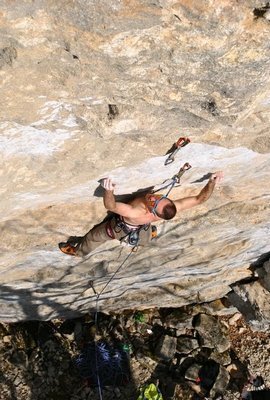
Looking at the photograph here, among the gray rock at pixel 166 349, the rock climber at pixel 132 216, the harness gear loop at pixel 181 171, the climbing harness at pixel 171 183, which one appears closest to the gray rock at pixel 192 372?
the gray rock at pixel 166 349

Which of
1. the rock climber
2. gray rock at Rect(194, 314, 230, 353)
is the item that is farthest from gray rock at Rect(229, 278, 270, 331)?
the rock climber

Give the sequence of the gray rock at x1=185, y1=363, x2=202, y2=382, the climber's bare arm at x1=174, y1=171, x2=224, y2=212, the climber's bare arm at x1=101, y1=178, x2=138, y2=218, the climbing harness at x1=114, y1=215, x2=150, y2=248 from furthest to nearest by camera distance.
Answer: the gray rock at x1=185, y1=363, x2=202, y2=382 → the climbing harness at x1=114, y1=215, x2=150, y2=248 → the climber's bare arm at x1=174, y1=171, x2=224, y2=212 → the climber's bare arm at x1=101, y1=178, x2=138, y2=218

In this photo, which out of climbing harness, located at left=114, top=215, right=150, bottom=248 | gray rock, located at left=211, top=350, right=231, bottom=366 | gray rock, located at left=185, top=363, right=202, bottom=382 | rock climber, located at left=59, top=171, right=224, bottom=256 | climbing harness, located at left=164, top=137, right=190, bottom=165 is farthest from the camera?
gray rock, located at left=211, top=350, right=231, bottom=366

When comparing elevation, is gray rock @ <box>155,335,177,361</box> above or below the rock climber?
below

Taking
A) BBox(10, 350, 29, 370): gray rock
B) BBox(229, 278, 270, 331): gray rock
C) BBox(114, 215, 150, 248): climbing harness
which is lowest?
BBox(10, 350, 29, 370): gray rock

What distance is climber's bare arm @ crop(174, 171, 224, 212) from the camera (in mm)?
4023

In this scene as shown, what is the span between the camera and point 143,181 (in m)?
3.88

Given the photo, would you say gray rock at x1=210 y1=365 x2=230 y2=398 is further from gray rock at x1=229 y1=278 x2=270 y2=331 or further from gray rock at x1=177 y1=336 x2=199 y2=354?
gray rock at x1=229 y1=278 x2=270 y2=331

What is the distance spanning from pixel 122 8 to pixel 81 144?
3.71 feet

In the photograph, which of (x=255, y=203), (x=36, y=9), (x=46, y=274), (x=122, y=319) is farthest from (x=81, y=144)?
(x=122, y=319)

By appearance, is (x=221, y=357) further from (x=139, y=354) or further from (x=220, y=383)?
(x=139, y=354)

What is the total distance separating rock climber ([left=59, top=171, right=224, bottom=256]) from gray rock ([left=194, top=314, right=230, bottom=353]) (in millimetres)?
4428

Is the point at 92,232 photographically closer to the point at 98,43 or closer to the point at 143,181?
the point at 143,181

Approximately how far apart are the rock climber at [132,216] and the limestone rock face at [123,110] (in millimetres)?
125
